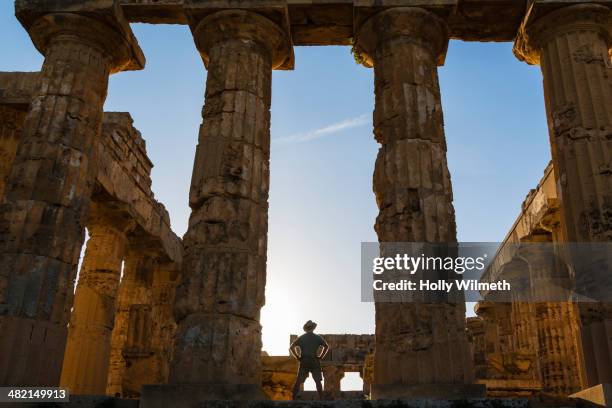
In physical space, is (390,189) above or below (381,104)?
below

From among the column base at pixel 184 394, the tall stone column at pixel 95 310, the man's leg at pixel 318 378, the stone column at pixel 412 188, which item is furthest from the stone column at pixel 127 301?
the stone column at pixel 412 188

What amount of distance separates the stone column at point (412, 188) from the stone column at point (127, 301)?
10.1 m

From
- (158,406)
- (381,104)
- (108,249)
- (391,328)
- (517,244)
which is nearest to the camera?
(158,406)

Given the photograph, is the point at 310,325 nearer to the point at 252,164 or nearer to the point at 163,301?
the point at 252,164

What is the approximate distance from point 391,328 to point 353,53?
17.4ft

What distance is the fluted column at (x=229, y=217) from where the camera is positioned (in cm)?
691

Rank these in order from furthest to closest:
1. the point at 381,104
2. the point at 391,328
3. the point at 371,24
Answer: the point at 371,24, the point at 381,104, the point at 391,328

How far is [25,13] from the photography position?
31.1 ft

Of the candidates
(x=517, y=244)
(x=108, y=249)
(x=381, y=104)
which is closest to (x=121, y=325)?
(x=108, y=249)

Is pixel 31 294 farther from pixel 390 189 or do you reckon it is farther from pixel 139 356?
pixel 139 356

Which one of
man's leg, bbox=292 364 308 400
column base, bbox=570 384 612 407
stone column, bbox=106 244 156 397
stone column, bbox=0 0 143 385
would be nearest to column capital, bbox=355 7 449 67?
stone column, bbox=0 0 143 385

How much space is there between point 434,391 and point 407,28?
5633 millimetres

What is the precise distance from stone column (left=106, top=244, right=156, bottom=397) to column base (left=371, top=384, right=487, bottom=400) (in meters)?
10.5

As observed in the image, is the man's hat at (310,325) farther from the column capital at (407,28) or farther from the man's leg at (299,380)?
the column capital at (407,28)
